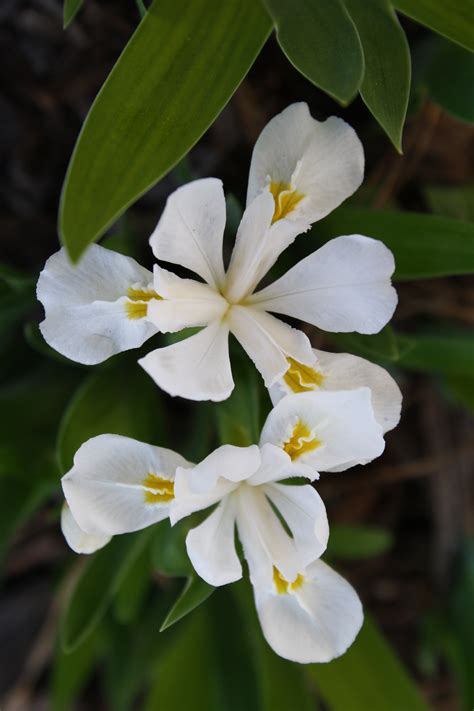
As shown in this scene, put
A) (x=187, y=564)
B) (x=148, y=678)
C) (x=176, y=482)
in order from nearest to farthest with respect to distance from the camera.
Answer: (x=176, y=482)
(x=187, y=564)
(x=148, y=678)

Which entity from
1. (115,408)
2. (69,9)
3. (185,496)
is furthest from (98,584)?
(69,9)

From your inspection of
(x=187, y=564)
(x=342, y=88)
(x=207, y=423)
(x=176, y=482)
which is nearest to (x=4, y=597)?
(x=207, y=423)

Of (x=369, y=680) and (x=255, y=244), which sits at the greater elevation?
(x=255, y=244)

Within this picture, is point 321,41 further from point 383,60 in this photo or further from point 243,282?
point 243,282

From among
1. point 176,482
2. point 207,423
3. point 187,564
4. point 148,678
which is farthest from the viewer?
point 148,678

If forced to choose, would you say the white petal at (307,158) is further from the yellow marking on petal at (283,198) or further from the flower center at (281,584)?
the flower center at (281,584)

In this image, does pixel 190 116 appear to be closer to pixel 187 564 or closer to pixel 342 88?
pixel 342 88
